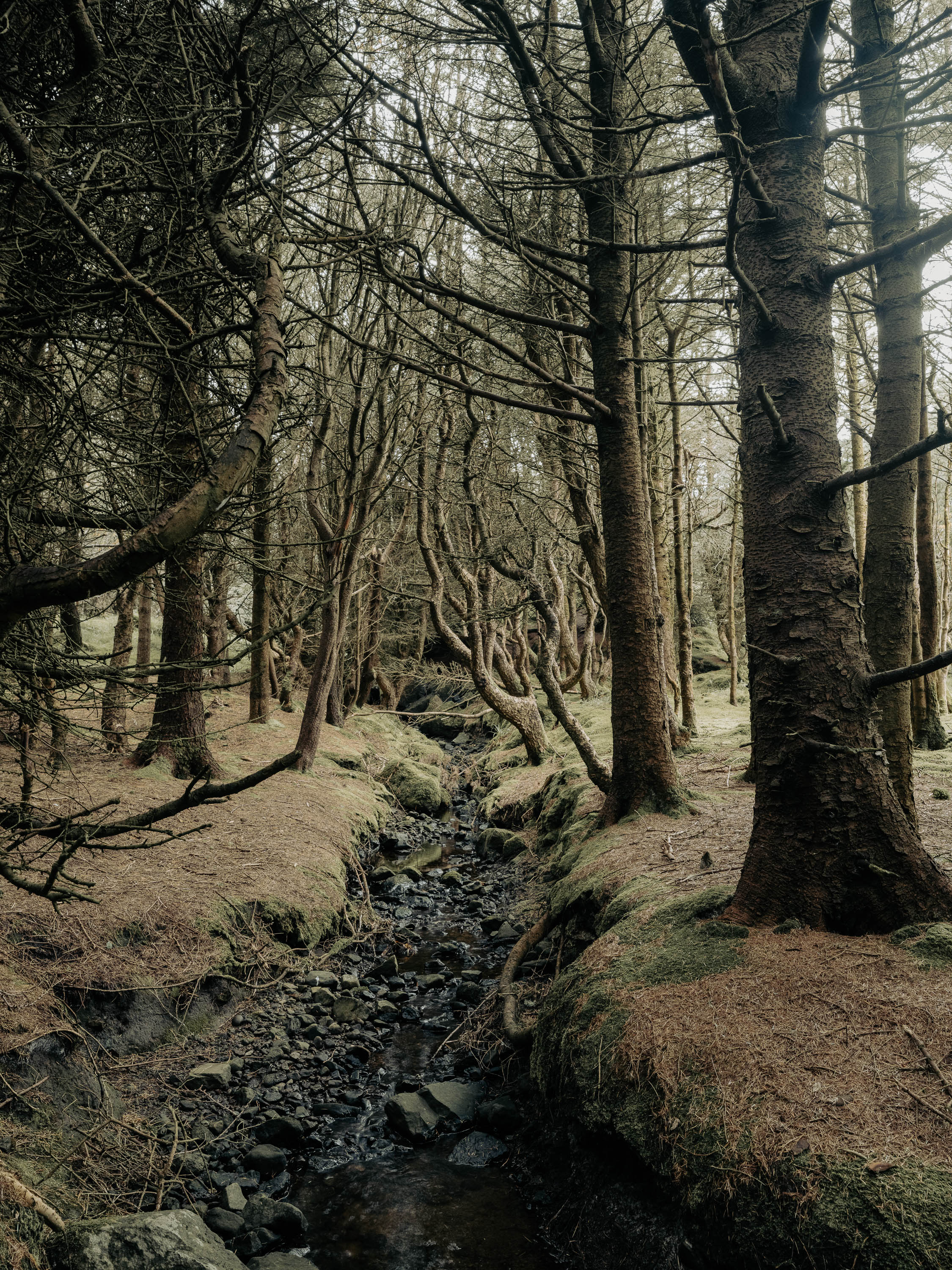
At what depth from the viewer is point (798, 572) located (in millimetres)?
3826

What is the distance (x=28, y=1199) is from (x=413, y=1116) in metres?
2.49

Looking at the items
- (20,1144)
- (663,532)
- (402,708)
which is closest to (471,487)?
(663,532)

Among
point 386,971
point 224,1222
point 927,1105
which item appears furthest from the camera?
point 386,971

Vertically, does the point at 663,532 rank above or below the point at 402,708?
above

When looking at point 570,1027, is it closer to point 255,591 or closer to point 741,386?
point 741,386

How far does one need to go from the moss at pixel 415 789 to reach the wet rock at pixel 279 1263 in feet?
31.5

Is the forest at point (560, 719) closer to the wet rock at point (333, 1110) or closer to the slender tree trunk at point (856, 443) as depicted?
the wet rock at point (333, 1110)

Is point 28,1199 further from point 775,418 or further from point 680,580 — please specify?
point 680,580

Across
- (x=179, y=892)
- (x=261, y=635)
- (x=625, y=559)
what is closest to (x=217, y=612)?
(x=261, y=635)

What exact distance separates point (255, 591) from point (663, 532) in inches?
267

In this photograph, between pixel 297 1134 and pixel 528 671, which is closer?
pixel 297 1134

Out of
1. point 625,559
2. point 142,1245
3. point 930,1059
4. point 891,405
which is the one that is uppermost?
point 891,405

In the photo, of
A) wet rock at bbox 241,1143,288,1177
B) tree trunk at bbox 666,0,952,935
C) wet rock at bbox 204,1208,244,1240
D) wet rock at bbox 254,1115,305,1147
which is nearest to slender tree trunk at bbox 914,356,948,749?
tree trunk at bbox 666,0,952,935

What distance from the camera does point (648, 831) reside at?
20.7 feet
